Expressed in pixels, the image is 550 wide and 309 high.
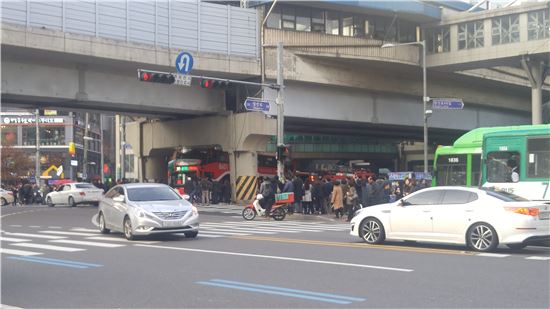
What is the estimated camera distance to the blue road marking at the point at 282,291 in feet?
Result: 28.9

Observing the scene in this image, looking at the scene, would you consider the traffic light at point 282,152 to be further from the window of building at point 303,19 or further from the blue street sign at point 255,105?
the window of building at point 303,19

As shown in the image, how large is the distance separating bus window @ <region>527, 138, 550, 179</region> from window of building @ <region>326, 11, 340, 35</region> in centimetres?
2262

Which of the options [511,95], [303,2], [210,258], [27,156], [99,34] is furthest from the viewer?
[27,156]

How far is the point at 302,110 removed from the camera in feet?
129

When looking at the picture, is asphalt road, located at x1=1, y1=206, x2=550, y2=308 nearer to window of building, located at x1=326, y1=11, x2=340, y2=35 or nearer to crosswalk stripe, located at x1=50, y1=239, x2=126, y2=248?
crosswalk stripe, located at x1=50, y1=239, x2=126, y2=248

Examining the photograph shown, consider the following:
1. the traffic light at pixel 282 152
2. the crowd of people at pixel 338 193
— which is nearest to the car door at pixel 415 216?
the crowd of people at pixel 338 193

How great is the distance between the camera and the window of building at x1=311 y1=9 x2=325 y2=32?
39.0 metres

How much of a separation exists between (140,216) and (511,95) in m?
39.1

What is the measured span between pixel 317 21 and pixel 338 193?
1603 cm

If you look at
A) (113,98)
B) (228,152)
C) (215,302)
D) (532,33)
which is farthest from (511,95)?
(215,302)

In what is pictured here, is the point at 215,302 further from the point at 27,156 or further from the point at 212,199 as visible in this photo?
the point at 27,156

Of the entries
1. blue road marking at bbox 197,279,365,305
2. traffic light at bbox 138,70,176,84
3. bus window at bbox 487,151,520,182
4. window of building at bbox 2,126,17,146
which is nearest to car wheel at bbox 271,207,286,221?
traffic light at bbox 138,70,176,84

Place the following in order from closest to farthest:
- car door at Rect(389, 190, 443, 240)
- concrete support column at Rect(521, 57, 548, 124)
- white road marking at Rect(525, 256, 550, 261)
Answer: white road marking at Rect(525, 256, 550, 261), car door at Rect(389, 190, 443, 240), concrete support column at Rect(521, 57, 548, 124)

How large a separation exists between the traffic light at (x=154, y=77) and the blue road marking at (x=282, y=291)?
14.4 metres
